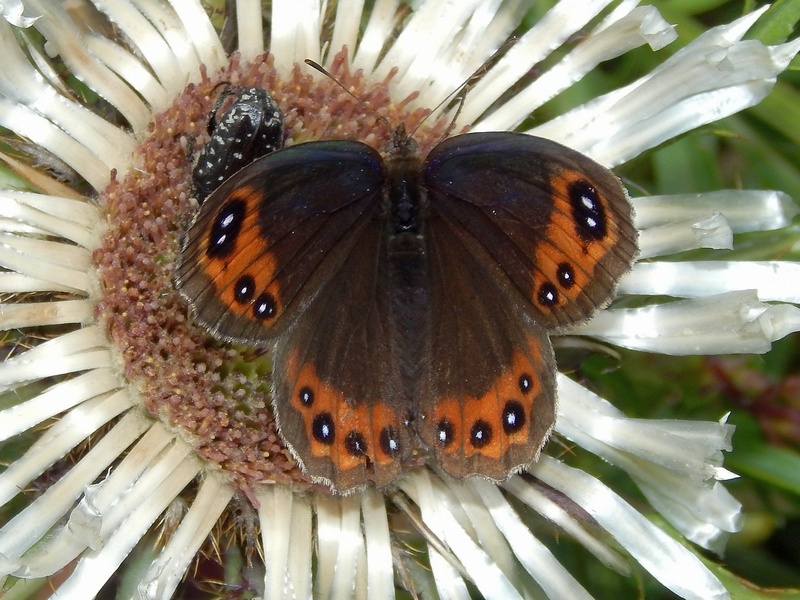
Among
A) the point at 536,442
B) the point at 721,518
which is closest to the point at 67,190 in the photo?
the point at 536,442

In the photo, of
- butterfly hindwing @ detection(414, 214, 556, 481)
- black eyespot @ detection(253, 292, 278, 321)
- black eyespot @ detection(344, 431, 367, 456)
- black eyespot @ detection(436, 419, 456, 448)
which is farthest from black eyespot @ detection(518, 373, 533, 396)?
black eyespot @ detection(253, 292, 278, 321)

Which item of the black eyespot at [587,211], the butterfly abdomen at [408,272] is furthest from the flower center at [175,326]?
the black eyespot at [587,211]

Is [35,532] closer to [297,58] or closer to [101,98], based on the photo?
[101,98]

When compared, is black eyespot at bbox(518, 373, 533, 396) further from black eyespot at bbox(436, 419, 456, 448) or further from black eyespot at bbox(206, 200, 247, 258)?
black eyespot at bbox(206, 200, 247, 258)

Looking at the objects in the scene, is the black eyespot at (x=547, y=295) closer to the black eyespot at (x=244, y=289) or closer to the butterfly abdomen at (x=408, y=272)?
the butterfly abdomen at (x=408, y=272)

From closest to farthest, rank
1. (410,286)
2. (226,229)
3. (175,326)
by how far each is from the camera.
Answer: (226,229), (410,286), (175,326)

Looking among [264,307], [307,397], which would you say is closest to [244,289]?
[264,307]

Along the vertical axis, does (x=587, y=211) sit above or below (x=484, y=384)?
above

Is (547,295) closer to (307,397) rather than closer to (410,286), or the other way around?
(410,286)
